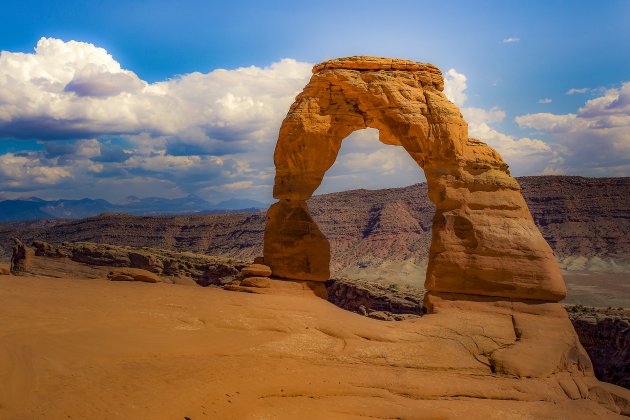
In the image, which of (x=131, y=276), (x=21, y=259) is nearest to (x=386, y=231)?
(x=21, y=259)

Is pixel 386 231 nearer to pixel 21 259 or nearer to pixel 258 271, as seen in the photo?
pixel 21 259

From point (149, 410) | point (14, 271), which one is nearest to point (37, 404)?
point (149, 410)

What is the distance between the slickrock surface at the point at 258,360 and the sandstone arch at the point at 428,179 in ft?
3.63

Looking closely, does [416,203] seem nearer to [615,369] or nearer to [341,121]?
[615,369]

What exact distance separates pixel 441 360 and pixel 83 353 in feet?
22.4

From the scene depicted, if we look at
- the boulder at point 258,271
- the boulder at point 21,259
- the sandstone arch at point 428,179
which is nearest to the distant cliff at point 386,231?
the boulder at point 21,259

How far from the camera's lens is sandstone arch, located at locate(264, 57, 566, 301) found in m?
14.5

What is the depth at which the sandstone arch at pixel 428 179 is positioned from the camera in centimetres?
1452

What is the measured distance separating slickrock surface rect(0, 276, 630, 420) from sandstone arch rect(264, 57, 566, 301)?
3.63 ft

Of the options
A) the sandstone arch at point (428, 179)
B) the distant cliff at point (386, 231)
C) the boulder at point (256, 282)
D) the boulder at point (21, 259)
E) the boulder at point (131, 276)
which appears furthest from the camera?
the distant cliff at point (386, 231)

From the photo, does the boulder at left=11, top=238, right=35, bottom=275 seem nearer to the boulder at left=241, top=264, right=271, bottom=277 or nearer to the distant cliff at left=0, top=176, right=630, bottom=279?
the boulder at left=241, top=264, right=271, bottom=277

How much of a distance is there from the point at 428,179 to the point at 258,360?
8692 mm

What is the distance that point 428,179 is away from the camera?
16.0 m

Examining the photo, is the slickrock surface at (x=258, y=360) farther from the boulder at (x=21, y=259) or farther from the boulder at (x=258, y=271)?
the boulder at (x=21, y=259)
